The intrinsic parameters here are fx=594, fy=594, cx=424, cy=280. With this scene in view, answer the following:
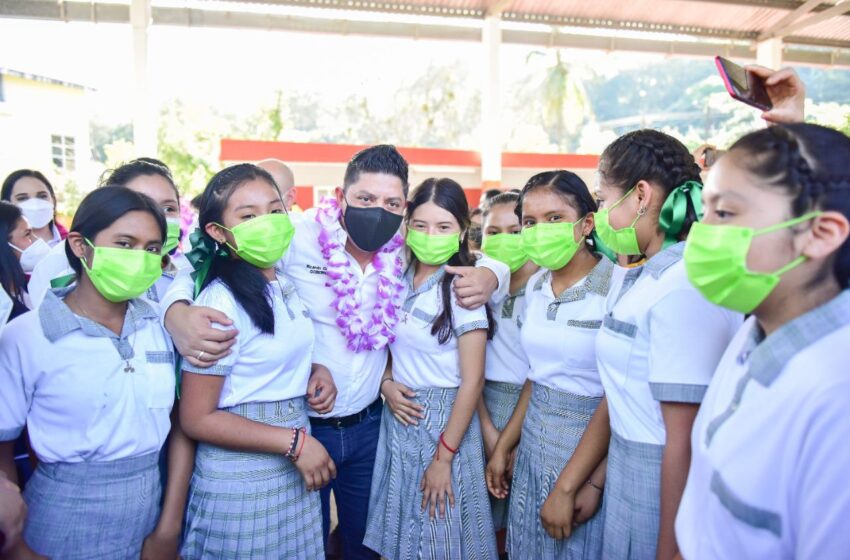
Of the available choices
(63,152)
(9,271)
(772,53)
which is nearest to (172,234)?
(9,271)

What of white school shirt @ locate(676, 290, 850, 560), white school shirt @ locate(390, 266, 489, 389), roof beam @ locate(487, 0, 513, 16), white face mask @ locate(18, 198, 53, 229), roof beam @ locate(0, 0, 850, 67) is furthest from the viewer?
roof beam @ locate(487, 0, 513, 16)

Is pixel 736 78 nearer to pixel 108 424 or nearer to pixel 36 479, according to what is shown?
pixel 108 424

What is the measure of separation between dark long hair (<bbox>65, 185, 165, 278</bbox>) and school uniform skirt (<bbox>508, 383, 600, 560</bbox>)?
1.49m

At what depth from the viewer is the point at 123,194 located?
72.4 inches

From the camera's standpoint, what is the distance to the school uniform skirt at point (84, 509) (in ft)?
5.47

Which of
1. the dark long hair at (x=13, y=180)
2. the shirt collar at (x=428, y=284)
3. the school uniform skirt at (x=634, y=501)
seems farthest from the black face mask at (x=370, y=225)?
the dark long hair at (x=13, y=180)

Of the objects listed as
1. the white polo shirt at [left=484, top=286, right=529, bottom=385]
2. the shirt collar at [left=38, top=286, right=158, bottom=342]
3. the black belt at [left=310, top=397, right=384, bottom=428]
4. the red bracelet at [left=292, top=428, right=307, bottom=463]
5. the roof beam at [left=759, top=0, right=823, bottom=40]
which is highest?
the roof beam at [left=759, top=0, right=823, bottom=40]

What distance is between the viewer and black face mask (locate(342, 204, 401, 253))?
2.29 meters

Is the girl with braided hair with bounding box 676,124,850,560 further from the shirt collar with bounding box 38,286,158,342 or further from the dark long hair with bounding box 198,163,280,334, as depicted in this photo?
the shirt collar with bounding box 38,286,158,342

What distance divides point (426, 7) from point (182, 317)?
907 cm

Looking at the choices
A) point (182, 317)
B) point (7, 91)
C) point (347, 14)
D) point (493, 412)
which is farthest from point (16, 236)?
point (7, 91)

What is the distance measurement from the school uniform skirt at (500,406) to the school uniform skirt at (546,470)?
0.98ft

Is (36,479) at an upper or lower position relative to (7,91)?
lower

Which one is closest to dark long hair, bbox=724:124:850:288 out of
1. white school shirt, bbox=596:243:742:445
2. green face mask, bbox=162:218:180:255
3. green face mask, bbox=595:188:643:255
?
white school shirt, bbox=596:243:742:445
